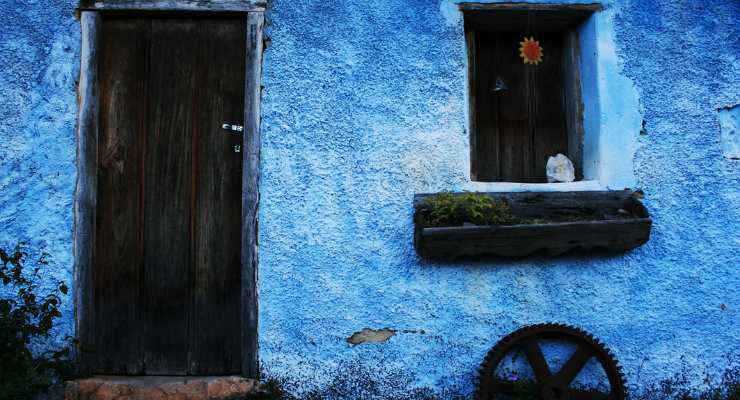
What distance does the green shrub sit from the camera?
3.03m

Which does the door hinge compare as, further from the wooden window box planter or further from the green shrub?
the green shrub

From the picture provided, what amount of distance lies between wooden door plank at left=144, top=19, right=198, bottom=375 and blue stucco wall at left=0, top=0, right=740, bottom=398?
16.0 inches

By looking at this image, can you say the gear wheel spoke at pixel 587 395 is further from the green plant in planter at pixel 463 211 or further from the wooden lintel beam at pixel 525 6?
the wooden lintel beam at pixel 525 6

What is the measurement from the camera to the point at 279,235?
131 inches

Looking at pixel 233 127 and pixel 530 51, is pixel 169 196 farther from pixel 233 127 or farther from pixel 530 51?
pixel 530 51

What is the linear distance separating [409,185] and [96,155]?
1.67 metres

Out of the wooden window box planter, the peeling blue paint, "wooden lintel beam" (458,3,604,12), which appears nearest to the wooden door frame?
the wooden window box planter

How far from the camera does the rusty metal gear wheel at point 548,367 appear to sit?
127 inches

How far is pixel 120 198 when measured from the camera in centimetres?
345

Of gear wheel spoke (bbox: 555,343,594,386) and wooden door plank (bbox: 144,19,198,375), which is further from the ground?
wooden door plank (bbox: 144,19,198,375)

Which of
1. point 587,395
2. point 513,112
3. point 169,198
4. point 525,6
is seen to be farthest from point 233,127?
point 587,395

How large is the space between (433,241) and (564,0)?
5.08 ft

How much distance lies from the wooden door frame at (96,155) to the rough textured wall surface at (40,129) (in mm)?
46

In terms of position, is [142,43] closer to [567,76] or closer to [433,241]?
[433,241]
